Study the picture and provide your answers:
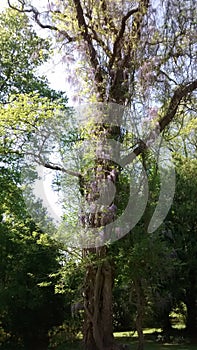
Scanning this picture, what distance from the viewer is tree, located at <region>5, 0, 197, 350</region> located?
8625mm

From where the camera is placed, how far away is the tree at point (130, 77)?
8.62 meters

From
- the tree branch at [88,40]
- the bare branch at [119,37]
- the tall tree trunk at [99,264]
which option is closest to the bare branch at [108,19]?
the bare branch at [119,37]

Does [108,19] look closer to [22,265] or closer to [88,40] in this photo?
[88,40]

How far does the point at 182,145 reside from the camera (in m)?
17.3

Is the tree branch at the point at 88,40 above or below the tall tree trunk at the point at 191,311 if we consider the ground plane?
above

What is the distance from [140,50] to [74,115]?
180 centimetres

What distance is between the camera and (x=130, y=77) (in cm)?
902

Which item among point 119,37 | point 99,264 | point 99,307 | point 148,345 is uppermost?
point 119,37

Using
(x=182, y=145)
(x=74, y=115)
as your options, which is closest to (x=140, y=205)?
(x=74, y=115)

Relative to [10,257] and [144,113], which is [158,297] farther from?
[144,113]

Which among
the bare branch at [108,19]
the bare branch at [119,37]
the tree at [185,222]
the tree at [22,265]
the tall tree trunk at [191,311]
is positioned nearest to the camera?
the bare branch at [119,37]

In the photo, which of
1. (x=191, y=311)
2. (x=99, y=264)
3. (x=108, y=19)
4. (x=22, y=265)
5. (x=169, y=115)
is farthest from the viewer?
(x=191, y=311)

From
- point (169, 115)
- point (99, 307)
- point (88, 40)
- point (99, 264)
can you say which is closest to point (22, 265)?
point (99, 307)

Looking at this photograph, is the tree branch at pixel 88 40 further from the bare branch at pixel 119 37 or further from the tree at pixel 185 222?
the tree at pixel 185 222
